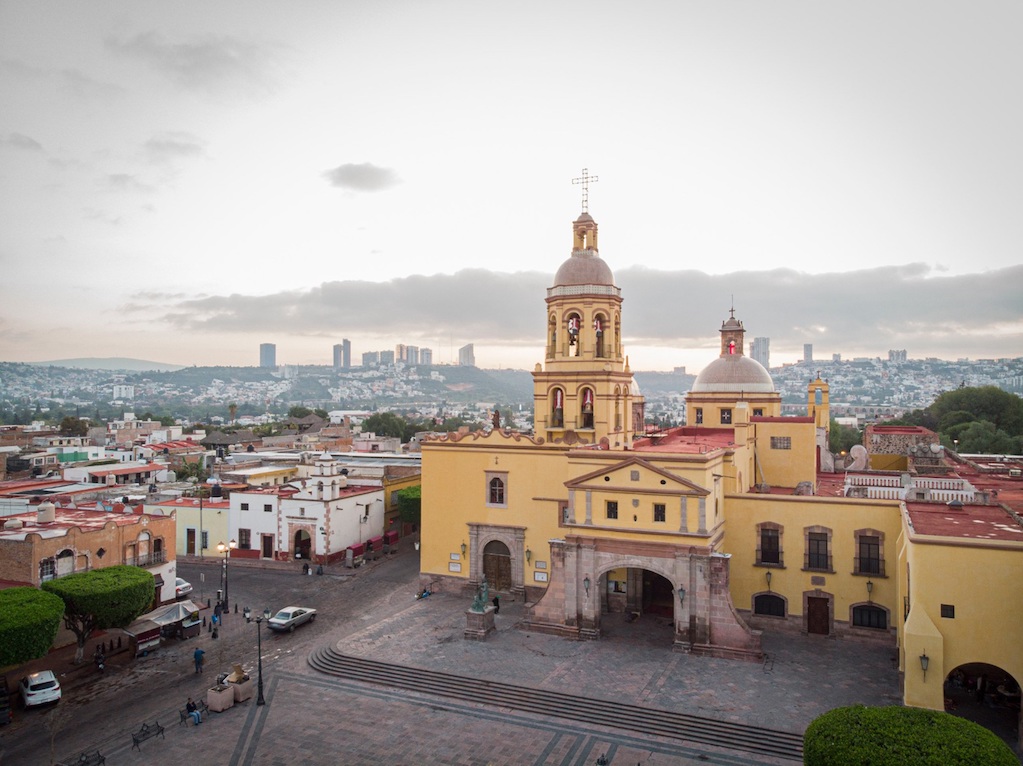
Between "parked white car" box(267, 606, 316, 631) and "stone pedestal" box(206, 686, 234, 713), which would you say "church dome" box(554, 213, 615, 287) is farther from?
"stone pedestal" box(206, 686, 234, 713)

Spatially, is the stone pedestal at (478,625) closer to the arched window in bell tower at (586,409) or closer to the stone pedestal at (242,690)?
the stone pedestal at (242,690)

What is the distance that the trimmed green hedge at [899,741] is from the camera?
13500mm

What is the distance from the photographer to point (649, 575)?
31766mm

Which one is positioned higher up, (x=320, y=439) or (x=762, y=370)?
(x=762, y=370)

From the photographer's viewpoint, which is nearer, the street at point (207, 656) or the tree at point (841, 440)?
the street at point (207, 656)

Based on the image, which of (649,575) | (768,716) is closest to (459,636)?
(649,575)

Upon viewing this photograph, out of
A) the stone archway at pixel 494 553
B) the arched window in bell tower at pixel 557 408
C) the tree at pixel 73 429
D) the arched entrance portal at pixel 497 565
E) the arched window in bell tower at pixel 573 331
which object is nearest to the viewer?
the stone archway at pixel 494 553

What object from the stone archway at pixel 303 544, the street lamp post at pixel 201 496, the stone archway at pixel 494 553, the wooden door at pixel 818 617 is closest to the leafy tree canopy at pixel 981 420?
the wooden door at pixel 818 617

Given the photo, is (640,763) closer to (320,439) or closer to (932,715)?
→ (932,715)

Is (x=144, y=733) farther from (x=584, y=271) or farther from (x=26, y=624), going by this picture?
(x=584, y=271)

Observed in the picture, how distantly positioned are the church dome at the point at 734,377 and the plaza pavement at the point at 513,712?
1743cm

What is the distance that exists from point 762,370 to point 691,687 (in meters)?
24.7

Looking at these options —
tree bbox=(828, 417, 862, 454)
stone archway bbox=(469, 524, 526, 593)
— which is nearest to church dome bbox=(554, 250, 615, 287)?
stone archway bbox=(469, 524, 526, 593)

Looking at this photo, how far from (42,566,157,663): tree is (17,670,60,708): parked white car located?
6.68 feet
